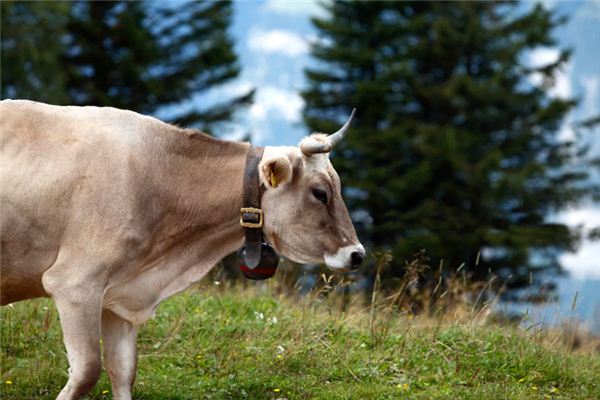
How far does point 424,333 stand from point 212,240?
120 inches

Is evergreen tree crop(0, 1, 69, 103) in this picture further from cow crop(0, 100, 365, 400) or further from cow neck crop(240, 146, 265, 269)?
cow neck crop(240, 146, 265, 269)

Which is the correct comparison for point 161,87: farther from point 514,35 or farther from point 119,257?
point 119,257

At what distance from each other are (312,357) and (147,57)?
2983 cm

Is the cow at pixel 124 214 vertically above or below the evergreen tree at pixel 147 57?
below

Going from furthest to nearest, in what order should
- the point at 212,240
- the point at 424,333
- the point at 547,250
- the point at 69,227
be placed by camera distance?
1. the point at 547,250
2. the point at 424,333
3. the point at 212,240
4. the point at 69,227

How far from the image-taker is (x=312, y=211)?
6.52 metres

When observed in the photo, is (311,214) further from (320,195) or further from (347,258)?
(347,258)

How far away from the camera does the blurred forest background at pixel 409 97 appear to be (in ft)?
103

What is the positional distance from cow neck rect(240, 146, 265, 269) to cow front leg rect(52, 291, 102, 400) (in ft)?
3.75

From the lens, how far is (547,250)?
3284 cm

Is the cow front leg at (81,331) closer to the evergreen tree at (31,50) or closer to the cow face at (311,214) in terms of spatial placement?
the cow face at (311,214)

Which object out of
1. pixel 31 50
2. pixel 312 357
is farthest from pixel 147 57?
pixel 312 357

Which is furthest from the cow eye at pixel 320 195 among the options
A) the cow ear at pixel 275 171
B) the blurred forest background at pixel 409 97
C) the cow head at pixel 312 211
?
the blurred forest background at pixel 409 97

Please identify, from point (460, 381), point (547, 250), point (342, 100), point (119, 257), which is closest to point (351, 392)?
point (460, 381)
